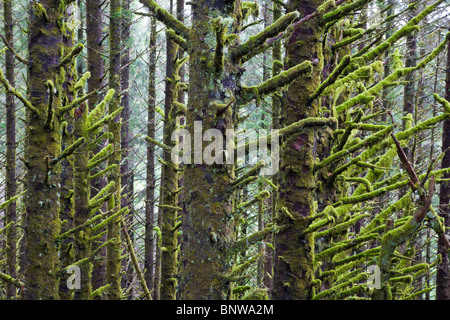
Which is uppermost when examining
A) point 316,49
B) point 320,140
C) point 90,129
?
point 316,49

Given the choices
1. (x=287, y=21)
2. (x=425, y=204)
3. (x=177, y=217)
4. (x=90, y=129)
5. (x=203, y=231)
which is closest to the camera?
(x=287, y=21)

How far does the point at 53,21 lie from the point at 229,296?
11.2 ft

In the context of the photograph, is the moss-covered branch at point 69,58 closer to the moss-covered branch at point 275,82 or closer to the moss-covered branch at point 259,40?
the moss-covered branch at point 259,40

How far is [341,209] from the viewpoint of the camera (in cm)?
469

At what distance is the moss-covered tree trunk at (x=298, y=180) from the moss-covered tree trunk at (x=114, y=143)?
4.12 meters

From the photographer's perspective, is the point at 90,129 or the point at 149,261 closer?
the point at 90,129

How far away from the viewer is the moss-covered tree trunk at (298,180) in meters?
4.11

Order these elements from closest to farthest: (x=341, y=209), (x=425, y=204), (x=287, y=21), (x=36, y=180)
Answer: (x=287, y=21), (x=425, y=204), (x=36, y=180), (x=341, y=209)

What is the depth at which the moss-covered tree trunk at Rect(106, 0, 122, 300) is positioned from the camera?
287 inches

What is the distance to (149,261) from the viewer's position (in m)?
9.41

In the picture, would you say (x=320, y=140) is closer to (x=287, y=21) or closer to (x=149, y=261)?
(x=287, y=21)

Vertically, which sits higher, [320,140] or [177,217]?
[320,140]
